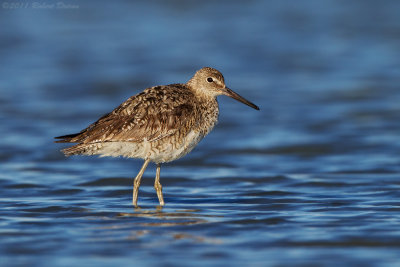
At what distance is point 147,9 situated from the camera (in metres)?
27.0

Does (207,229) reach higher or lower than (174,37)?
lower

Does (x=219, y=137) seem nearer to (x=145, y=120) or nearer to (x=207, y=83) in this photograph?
(x=207, y=83)

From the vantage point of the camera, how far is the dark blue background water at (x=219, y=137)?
26.4 feet

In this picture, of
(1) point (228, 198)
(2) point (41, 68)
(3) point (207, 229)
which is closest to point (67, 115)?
(2) point (41, 68)

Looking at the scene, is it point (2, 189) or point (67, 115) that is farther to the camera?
point (67, 115)

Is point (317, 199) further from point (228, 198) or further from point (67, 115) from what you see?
point (67, 115)

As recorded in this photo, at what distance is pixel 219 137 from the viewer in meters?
14.4

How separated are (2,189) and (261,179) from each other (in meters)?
3.57

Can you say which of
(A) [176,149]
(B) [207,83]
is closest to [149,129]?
(A) [176,149]

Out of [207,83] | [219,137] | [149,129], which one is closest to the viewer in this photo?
[149,129]

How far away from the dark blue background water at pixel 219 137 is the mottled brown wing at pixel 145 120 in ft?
2.88

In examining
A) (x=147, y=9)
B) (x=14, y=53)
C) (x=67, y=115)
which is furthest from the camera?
(x=147, y=9)

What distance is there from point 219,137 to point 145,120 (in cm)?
493

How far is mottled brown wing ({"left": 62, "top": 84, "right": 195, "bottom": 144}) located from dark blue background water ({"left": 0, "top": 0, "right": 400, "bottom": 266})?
88 cm
